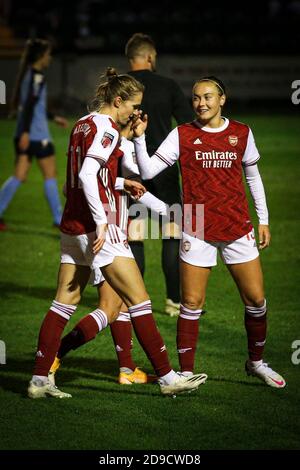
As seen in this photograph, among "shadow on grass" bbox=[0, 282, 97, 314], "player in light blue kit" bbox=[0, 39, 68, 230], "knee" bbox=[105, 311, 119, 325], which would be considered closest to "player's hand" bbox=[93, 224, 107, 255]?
"knee" bbox=[105, 311, 119, 325]

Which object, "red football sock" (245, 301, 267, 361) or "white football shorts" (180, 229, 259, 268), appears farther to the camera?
"red football sock" (245, 301, 267, 361)

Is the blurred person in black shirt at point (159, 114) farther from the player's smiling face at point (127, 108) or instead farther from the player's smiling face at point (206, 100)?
the player's smiling face at point (127, 108)

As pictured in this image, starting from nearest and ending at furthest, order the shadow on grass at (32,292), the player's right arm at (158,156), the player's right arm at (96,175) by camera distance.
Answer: the player's right arm at (96,175) → the player's right arm at (158,156) → the shadow on grass at (32,292)

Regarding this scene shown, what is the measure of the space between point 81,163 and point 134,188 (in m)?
0.45

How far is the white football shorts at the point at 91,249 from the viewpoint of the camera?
671 cm

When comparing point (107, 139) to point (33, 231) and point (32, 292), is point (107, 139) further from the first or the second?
point (33, 231)

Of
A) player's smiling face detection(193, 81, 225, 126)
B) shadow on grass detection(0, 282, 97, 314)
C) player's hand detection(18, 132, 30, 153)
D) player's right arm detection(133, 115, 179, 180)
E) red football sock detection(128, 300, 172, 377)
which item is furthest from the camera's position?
player's hand detection(18, 132, 30, 153)

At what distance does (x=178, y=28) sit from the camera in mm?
34031

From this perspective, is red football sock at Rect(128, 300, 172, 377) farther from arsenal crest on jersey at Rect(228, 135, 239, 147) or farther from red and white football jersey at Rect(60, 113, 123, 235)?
arsenal crest on jersey at Rect(228, 135, 239, 147)

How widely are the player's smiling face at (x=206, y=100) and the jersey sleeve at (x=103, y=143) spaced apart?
2.15ft

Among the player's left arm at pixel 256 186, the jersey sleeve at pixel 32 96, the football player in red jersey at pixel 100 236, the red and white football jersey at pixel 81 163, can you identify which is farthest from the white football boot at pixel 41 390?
the jersey sleeve at pixel 32 96

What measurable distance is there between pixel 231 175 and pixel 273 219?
7584 millimetres

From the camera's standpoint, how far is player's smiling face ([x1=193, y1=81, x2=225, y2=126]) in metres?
6.93

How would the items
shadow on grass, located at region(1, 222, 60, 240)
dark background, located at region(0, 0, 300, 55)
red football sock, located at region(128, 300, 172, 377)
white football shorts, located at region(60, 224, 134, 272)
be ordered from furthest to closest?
dark background, located at region(0, 0, 300, 55) → shadow on grass, located at region(1, 222, 60, 240) → red football sock, located at region(128, 300, 172, 377) → white football shorts, located at region(60, 224, 134, 272)
